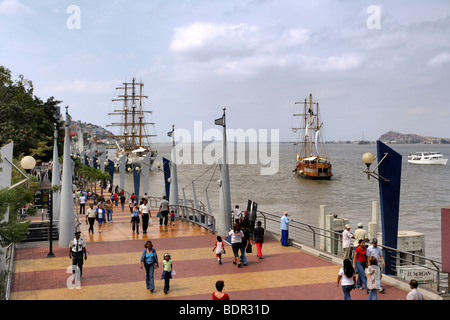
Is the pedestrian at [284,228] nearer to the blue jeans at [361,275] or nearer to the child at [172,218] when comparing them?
the blue jeans at [361,275]

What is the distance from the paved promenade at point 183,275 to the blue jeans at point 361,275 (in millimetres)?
250

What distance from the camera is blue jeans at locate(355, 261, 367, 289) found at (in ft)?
36.4

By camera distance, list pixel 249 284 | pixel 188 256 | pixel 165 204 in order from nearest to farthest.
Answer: pixel 249 284 < pixel 188 256 < pixel 165 204

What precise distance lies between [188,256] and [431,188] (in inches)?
2350

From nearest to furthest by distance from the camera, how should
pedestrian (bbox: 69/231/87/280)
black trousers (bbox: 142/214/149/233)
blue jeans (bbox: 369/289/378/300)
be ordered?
blue jeans (bbox: 369/289/378/300), pedestrian (bbox: 69/231/87/280), black trousers (bbox: 142/214/149/233)

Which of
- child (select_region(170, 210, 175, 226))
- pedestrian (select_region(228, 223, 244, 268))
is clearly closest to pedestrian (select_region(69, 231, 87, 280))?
pedestrian (select_region(228, 223, 244, 268))

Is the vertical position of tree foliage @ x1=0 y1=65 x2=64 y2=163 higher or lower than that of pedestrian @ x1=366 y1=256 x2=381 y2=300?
higher

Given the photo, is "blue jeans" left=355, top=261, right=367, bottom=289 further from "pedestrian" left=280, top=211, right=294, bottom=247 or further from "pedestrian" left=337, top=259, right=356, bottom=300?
"pedestrian" left=280, top=211, right=294, bottom=247

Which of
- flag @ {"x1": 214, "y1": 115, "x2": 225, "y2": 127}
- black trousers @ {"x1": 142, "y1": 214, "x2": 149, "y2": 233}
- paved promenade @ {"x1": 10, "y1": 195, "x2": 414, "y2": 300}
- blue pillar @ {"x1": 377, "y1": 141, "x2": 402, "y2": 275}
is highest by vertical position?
flag @ {"x1": 214, "y1": 115, "x2": 225, "y2": 127}

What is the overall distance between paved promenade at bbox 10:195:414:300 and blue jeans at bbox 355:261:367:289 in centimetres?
25

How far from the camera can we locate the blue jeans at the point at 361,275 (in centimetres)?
1111
